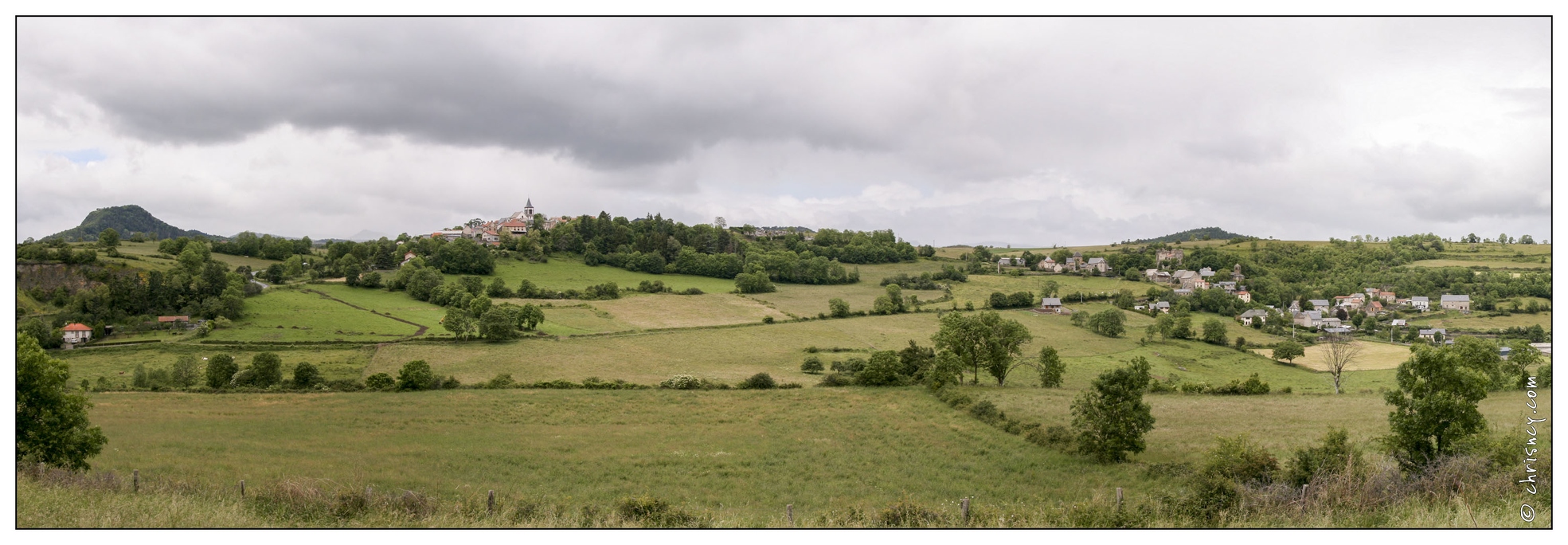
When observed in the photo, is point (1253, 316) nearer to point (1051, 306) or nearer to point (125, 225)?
point (1051, 306)

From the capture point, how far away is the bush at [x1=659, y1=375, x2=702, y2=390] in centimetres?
3534

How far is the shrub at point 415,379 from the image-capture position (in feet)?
110

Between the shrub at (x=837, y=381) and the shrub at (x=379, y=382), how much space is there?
74.9 feet

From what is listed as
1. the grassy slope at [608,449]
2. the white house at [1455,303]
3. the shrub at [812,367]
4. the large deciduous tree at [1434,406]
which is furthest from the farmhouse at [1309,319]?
the large deciduous tree at [1434,406]

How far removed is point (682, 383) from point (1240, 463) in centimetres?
2672

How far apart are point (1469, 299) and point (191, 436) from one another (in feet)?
168

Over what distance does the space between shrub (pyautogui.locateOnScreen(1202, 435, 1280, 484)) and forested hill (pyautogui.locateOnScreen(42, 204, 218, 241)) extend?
66.0m

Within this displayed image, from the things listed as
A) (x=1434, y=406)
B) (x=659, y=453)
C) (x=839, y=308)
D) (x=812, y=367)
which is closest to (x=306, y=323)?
(x=812, y=367)

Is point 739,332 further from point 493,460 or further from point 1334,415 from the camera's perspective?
point 1334,415

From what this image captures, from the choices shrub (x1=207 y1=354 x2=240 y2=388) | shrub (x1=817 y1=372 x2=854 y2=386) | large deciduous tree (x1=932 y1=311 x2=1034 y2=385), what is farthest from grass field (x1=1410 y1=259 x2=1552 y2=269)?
shrub (x1=207 y1=354 x2=240 y2=388)

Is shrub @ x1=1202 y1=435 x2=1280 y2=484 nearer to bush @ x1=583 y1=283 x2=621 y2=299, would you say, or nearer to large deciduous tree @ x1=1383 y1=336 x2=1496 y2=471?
large deciduous tree @ x1=1383 y1=336 x2=1496 y2=471

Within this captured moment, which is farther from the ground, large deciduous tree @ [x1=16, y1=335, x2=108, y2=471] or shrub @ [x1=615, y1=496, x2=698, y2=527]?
large deciduous tree @ [x1=16, y1=335, x2=108, y2=471]

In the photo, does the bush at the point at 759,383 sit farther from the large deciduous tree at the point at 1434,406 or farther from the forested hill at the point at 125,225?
the forested hill at the point at 125,225

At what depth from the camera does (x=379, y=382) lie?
3309cm
